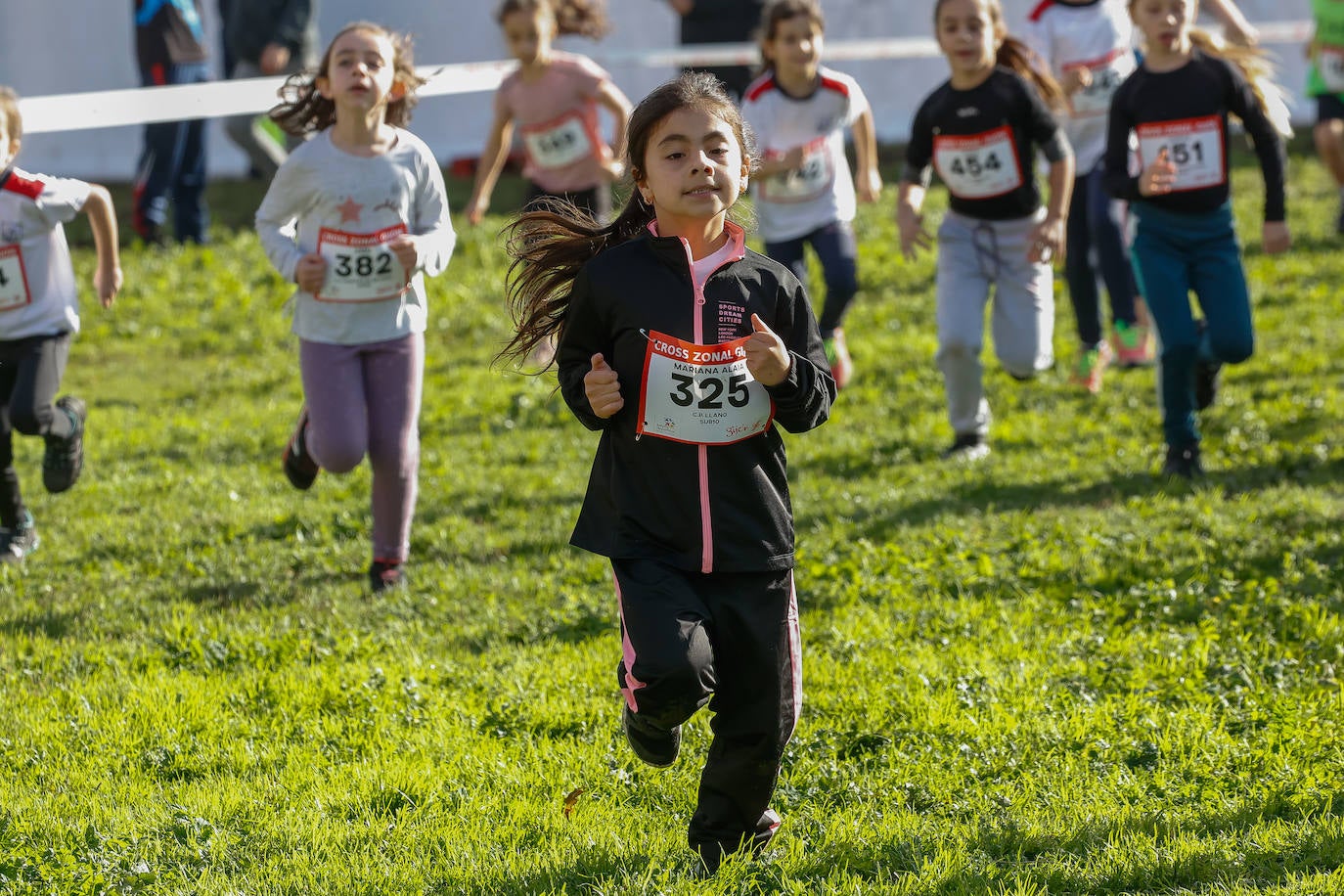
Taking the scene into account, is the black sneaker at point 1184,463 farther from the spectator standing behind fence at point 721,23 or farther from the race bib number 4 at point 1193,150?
the spectator standing behind fence at point 721,23

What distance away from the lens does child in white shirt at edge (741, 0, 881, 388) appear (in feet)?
27.9

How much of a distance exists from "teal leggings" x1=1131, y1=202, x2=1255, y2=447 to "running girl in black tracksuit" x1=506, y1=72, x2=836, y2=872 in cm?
382

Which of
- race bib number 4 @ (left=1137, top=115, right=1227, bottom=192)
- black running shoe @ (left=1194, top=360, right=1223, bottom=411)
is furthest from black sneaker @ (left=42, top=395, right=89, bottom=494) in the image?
black running shoe @ (left=1194, top=360, right=1223, bottom=411)

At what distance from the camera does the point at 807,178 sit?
8516 millimetres

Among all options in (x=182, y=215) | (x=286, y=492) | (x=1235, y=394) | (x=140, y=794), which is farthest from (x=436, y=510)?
(x=182, y=215)

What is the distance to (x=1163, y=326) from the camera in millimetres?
7422

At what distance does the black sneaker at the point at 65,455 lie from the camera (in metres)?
6.89

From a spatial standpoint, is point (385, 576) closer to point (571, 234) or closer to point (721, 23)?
point (571, 234)

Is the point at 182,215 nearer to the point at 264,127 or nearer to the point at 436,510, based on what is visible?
the point at 264,127

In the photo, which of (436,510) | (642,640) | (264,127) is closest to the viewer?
(642,640)

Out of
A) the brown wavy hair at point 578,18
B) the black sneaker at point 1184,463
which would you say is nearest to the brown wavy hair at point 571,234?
the black sneaker at point 1184,463

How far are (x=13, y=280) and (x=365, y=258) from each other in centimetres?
148

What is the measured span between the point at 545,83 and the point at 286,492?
3.22 m

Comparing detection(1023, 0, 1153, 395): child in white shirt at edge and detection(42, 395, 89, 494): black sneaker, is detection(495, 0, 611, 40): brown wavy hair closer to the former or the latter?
detection(1023, 0, 1153, 395): child in white shirt at edge
